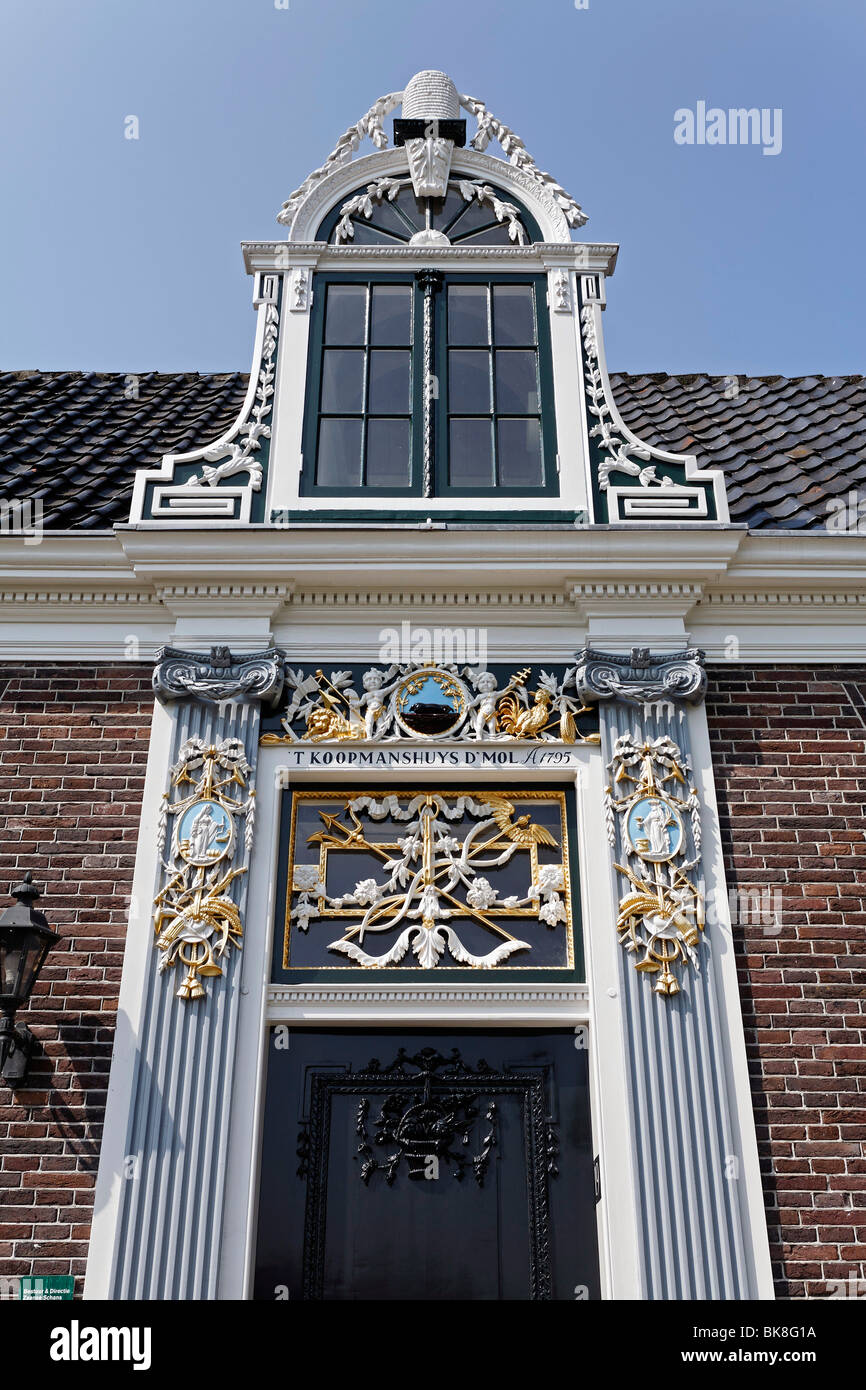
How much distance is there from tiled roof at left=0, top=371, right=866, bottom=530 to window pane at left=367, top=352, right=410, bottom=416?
5.52 ft

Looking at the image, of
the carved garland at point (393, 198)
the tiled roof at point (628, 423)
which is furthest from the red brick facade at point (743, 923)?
the carved garland at point (393, 198)

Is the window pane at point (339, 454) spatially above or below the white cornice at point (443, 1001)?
above

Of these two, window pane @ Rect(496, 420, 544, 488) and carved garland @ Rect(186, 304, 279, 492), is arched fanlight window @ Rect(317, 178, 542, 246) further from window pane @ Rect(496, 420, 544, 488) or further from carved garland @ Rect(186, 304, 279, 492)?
window pane @ Rect(496, 420, 544, 488)

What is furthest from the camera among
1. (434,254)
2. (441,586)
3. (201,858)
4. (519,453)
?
(434,254)

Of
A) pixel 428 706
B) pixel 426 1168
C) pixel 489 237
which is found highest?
pixel 489 237

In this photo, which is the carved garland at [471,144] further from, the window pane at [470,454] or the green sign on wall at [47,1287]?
the green sign on wall at [47,1287]

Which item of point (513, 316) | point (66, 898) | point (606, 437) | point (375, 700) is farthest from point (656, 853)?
point (513, 316)

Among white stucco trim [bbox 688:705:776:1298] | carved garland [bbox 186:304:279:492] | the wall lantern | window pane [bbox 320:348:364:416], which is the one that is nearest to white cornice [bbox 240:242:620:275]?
carved garland [bbox 186:304:279:492]

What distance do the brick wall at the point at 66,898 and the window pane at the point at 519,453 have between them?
2447 mm

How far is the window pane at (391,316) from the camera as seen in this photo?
8.16 metres

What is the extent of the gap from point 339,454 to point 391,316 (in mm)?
1109

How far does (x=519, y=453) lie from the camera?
7793 mm

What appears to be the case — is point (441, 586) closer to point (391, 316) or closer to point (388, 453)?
point (388, 453)

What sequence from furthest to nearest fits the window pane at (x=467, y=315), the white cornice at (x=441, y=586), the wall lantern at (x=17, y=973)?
the window pane at (x=467, y=315) < the white cornice at (x=441, y=586) < the wall lantern at (x=17, y=973)
